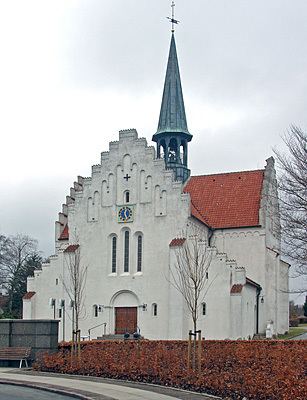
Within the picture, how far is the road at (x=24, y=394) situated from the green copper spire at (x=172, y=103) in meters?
42.2

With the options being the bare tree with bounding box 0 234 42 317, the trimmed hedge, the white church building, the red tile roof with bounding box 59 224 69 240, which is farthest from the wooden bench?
the bare tree with bounding box 0 234 42 317

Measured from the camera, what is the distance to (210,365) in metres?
25.7

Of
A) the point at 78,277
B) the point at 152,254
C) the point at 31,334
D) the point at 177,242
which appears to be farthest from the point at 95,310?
the point at 31,334

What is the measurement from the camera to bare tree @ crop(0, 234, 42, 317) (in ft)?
252

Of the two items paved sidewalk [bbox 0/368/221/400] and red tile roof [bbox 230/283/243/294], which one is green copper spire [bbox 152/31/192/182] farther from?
paved sidewalk [bbox 0/368/221/400]

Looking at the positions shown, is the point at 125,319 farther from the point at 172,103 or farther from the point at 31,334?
the point at 172,103

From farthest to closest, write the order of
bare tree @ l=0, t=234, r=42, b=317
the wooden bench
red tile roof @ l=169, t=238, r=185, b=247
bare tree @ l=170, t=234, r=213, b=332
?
bare tree @ l=0, t=234, r=42, b=317 < red tile roof @ l=169, t=238, r=185, b=247 < bare tree @ l=170, t=234, r=213, b=332 < the wooden bench

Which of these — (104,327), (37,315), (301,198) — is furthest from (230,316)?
(301,198)

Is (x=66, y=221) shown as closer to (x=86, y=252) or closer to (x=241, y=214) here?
(x=86, y=252)

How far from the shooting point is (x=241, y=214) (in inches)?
2251

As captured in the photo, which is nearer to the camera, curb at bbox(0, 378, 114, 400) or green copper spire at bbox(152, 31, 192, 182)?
curb at bbox(0, 378, 114, 400)

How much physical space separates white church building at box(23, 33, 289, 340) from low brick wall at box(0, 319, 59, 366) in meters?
18.8

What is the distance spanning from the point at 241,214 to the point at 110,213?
1133cm

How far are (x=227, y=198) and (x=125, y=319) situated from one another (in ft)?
47.5
